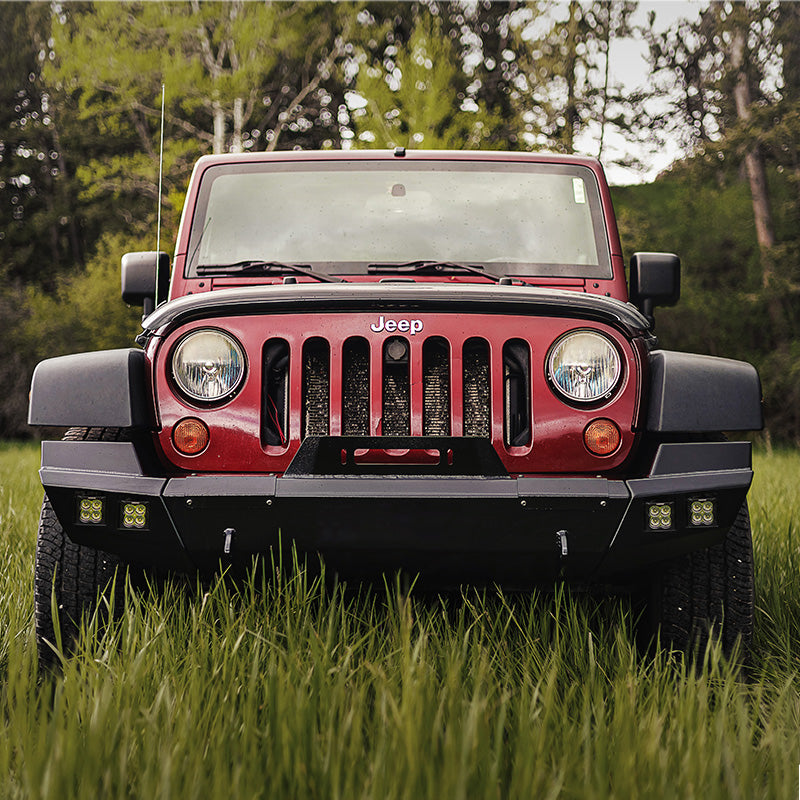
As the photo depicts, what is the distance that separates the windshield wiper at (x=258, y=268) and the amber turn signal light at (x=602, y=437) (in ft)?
4.11

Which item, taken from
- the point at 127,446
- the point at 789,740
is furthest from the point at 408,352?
the point at 789,740

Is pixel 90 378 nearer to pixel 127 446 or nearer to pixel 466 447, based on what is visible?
pixel 127 446

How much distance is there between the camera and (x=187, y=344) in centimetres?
256

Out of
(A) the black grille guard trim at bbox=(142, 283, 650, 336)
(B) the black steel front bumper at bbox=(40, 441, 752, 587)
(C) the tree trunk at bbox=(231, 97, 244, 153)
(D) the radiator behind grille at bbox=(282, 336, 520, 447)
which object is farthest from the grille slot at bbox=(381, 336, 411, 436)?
(C) the tree trunk at bbox=(231, 97, 244, 153)

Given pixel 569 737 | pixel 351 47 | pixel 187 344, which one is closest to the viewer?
pixel 569 737

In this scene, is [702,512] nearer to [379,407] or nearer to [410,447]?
[410,447]

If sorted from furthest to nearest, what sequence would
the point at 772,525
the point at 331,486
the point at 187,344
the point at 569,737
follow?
the point at 772,525
the point at 187,344
the point at 331,486
the point at 569,737

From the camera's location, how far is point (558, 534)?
7.82ft

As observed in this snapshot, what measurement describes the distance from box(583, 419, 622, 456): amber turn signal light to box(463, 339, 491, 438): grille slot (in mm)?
290

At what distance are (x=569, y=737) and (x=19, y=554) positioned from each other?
2.81m

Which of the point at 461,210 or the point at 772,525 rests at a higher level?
the point at 461,210

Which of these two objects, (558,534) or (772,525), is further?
(772,525)

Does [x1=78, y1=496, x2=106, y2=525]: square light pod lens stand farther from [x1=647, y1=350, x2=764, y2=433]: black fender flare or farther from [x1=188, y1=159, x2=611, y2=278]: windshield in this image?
[x1=647, y1=350, x2=764, y2=433]: black fender flare

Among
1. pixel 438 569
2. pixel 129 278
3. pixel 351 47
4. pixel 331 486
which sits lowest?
pixel 438 569
